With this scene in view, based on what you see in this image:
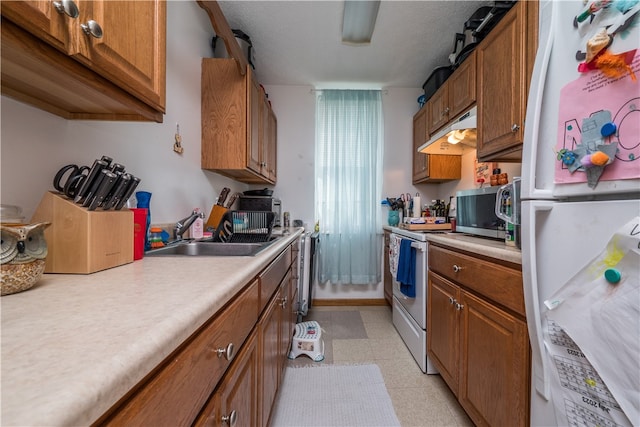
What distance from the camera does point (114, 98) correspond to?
0.70 meters

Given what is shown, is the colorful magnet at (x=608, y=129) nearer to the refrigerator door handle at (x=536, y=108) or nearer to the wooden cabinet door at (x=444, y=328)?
the refrigerator door handle at (x=536, y=108)

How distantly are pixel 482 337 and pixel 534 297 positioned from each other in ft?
1.51

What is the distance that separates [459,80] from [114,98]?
2.15 meters

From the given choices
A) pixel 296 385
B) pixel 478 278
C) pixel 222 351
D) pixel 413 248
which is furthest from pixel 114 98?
pixel 413 248

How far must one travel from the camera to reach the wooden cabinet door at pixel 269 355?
37.9 inches

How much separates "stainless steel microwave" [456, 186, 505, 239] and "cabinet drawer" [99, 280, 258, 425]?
1.46 m

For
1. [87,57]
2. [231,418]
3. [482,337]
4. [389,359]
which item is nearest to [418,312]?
[389,359]

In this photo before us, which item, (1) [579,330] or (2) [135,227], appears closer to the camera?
(1) [579,330]

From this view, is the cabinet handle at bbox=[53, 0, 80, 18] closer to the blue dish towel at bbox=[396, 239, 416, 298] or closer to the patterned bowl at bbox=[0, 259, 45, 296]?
the patterned bowl at bbox=[0, 259, 45, 296]

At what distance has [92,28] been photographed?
1.82 feet

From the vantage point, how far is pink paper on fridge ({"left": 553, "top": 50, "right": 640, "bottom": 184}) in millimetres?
563

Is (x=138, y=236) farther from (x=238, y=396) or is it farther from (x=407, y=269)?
(x=407, y=269)

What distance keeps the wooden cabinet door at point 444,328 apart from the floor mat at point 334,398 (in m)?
0.37

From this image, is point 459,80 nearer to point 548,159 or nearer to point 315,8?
point 315,8
